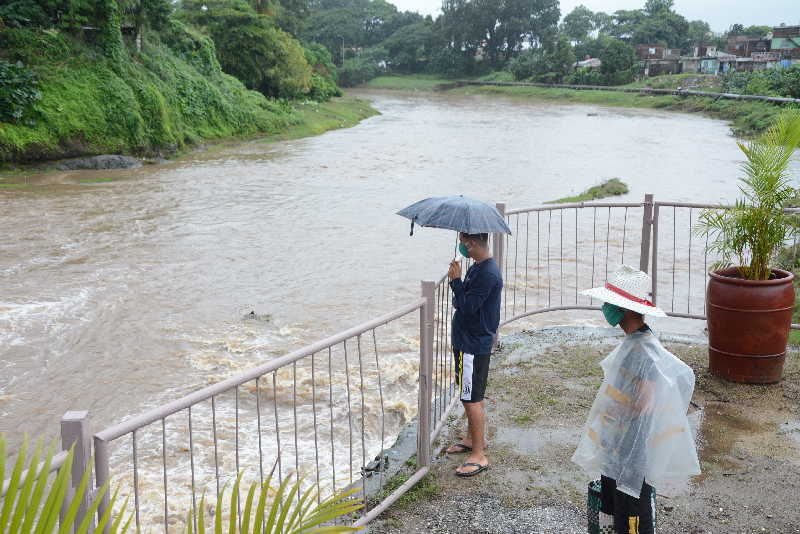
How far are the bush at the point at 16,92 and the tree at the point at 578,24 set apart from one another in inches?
4399

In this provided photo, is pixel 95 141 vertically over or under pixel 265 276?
over

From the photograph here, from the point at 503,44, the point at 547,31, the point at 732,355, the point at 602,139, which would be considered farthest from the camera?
the point at 503,44

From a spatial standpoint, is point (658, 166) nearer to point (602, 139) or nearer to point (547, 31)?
point (602, 139)

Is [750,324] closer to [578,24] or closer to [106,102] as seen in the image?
[106,102]

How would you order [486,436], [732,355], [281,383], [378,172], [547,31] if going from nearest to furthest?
[486,436], [732,355], [281,383], [378,172], [547,31]

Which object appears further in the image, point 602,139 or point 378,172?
point 602,139

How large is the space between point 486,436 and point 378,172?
20.3 meters

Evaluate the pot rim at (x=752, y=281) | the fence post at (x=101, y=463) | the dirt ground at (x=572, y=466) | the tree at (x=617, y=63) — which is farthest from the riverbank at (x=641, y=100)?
the fence post at (x=101, y=463)

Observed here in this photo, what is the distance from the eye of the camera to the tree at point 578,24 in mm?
125062

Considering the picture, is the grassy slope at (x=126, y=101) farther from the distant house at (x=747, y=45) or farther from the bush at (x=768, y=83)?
the distant house at (x=747, y=45)

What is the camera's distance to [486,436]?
5.52 metres

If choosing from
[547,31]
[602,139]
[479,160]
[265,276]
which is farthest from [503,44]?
[265,276]

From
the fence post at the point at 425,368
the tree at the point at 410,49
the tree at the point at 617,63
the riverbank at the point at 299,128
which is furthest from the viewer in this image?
the tree at the point at 410,49

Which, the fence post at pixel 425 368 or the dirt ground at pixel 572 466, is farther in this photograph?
the fence post at pixel 425 368
